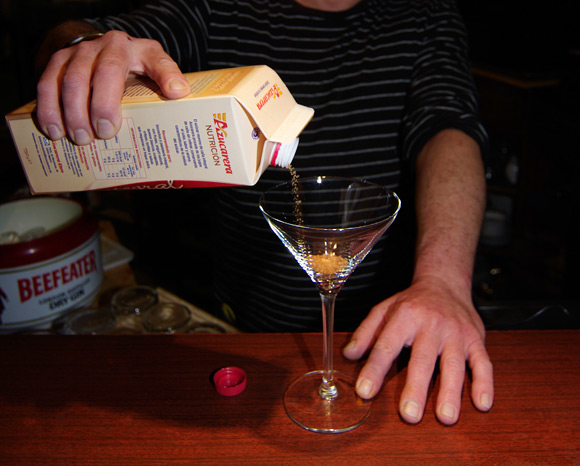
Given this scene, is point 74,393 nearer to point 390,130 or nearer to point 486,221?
point 390,130

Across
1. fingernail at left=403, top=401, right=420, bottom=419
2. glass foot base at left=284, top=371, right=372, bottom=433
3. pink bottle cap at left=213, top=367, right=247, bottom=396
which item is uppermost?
fingernail at left=403, top=401, right=420, bottom=419

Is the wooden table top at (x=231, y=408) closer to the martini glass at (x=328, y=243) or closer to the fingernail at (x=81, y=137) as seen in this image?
the martini glass at (x=328, y=243)

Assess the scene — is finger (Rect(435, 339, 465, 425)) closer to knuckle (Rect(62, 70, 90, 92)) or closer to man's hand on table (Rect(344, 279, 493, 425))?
man's hand on table (Rect(344, 279, 493, 425))

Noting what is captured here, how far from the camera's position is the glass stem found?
0.72 metres

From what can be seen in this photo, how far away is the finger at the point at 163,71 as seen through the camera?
600 millimetres

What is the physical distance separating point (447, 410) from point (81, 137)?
0.59 metres

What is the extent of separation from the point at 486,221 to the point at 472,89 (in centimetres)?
175

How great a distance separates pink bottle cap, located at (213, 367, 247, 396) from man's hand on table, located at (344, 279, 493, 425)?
6.7 inches

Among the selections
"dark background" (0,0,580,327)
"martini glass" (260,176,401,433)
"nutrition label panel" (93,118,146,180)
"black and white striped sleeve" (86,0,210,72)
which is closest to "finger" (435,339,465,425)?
"martini glass" (260,176,401,433)

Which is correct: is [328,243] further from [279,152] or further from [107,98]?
[107,98]

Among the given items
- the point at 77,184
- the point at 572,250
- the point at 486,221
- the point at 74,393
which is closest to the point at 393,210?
the point at 77,184

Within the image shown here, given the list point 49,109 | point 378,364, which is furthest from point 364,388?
point 49,109

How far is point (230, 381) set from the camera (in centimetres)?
75

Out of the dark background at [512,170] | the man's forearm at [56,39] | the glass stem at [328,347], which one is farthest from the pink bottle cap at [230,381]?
the dark background at [512,170]
